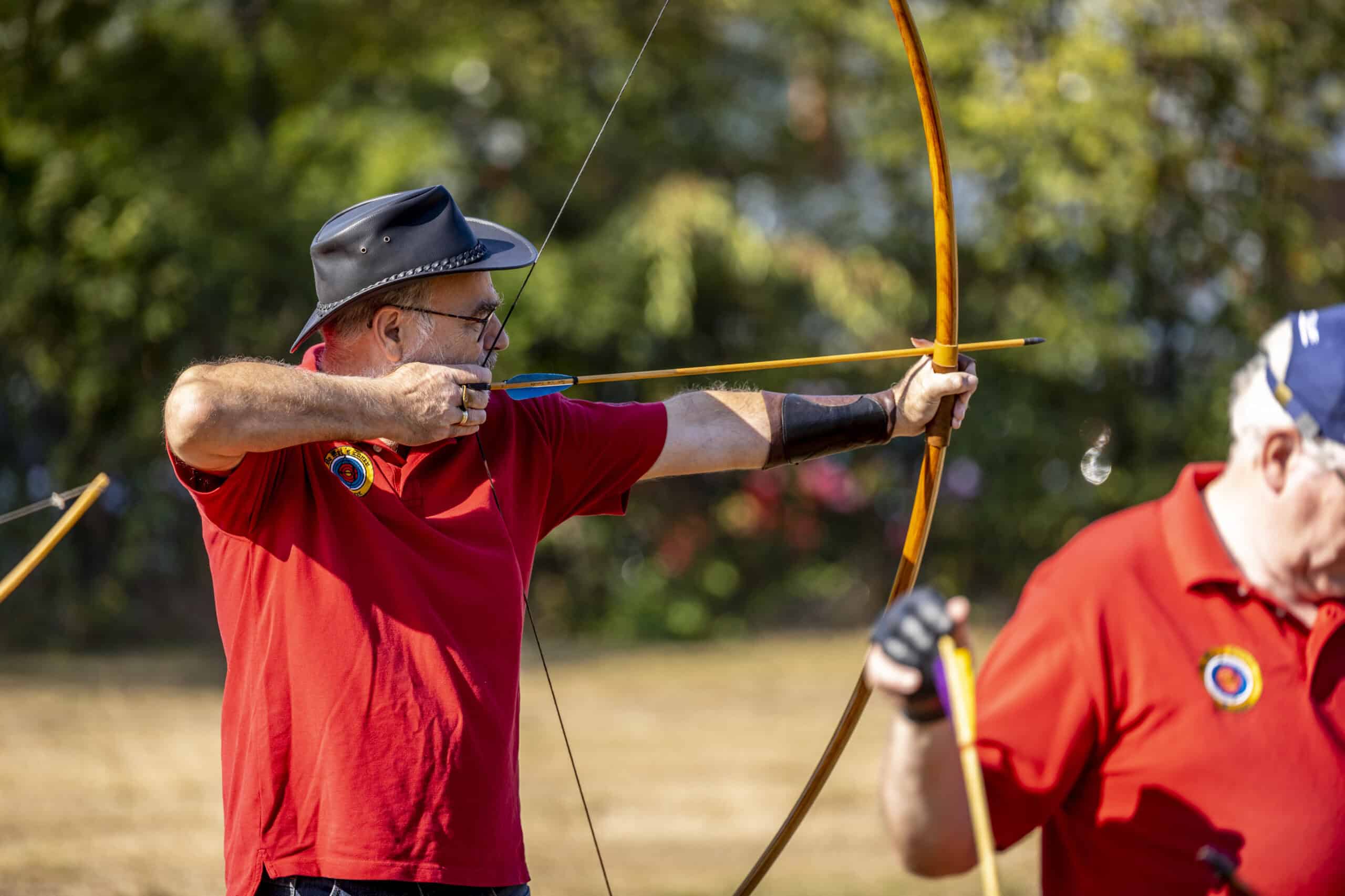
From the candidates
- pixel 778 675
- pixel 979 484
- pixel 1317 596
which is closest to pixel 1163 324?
pixel 979 484

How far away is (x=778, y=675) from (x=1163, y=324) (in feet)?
14.1

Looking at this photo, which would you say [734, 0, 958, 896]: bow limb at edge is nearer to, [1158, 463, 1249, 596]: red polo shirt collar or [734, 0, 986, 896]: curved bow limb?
[734, 0, 986, 896]: curved bow limb

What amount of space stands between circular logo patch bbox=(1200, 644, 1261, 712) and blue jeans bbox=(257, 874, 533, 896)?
1171 mm

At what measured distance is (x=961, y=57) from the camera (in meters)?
10.9

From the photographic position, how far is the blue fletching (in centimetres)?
261

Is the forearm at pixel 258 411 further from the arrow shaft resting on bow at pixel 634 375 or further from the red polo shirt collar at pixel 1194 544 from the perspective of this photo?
the red polo shirt collar at pixel 1194 544

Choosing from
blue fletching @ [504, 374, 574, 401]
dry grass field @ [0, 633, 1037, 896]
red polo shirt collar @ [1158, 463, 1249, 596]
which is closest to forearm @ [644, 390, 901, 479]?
blue fletching @ [504, 374, 574, 401]

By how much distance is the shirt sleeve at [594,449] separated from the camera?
104 inches

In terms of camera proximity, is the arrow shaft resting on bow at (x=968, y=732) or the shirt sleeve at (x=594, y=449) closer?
the arrow shaft resting on bow at (x=968, y=732)

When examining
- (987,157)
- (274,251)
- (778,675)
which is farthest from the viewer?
(987,157)

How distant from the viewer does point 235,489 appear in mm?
2332

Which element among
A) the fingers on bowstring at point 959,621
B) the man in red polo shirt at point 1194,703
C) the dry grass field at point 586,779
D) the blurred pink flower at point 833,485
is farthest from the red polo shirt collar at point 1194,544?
the blurred pink flower at point 833,485

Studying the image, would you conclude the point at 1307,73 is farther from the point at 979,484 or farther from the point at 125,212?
the point at 125,212

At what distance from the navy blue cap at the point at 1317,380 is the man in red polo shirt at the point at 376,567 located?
1247mm
